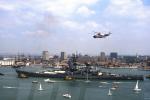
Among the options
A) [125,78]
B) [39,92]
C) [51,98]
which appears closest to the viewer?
[51,98]

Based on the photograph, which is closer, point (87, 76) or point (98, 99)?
point (98, 99)

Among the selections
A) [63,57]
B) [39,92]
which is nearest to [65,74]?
[39,92]

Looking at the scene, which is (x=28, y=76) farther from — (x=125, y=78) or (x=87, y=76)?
(x=125, y=78)

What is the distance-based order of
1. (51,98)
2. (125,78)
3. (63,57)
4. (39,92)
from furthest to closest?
(63,57) → (125,78) → (39,92) → (51,98)

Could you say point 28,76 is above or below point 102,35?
below

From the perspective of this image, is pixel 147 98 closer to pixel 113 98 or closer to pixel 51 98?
pixel 113 98

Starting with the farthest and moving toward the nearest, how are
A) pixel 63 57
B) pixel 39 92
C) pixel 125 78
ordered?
pixel 63 57 → pixel 125 78 → pixel 39 92

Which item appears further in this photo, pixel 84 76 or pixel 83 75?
pixel 83 75

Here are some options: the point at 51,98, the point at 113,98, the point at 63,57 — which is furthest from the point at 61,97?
the point at 63,57

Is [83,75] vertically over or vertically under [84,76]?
over
